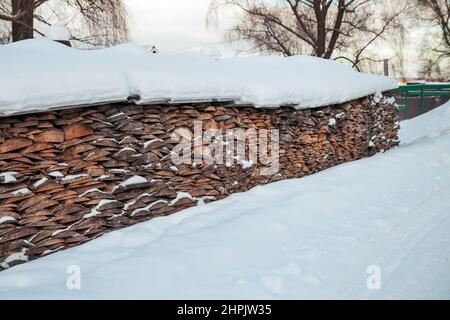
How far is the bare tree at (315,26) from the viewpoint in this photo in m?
16.7

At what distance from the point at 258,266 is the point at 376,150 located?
267 inches

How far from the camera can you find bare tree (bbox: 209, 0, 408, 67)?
16.7 m

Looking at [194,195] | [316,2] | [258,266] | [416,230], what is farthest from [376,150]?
[316,2]

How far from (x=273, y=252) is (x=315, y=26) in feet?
51.4

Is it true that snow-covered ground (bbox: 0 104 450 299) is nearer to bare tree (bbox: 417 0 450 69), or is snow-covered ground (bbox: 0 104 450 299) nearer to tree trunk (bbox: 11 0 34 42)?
tree trunk (bbox: 11 0 34 42)

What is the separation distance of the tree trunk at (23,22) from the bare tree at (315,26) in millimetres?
8789

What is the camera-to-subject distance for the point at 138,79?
4.23m

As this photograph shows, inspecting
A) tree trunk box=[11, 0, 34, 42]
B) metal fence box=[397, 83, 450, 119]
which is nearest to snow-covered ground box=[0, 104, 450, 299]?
tree trunk box=[11, 0, 34, 42]

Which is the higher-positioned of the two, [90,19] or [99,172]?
[90,19]

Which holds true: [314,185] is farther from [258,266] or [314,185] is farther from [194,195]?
[258,266]

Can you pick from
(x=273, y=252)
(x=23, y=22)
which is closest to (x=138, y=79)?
(x=273, y=252)

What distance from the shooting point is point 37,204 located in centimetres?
357

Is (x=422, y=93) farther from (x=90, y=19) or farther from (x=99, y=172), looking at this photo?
(x=99, y=172)

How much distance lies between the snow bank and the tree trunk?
1171 cm
